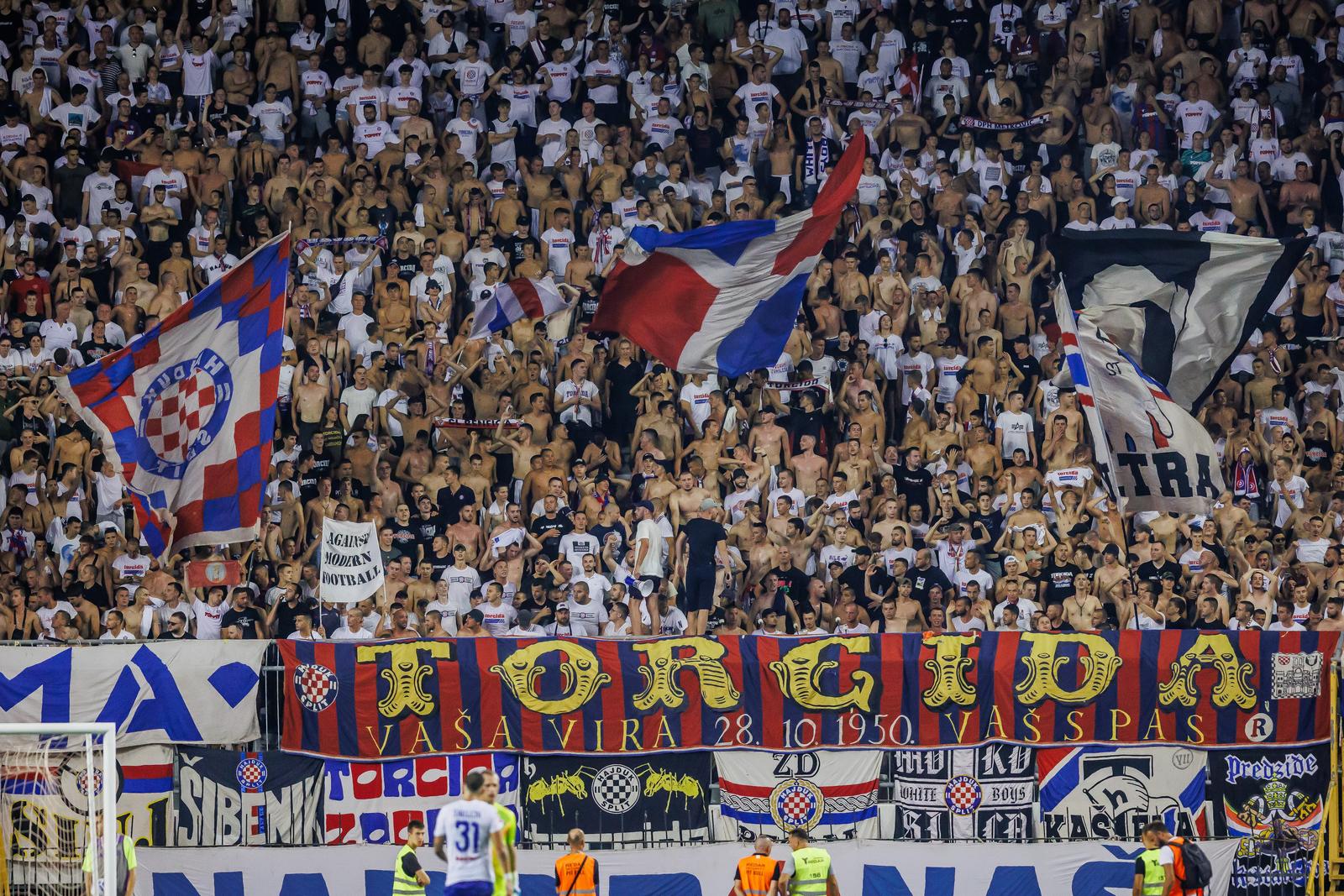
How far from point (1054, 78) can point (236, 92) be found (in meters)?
11.3

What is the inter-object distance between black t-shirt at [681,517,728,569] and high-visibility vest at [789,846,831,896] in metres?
5.06

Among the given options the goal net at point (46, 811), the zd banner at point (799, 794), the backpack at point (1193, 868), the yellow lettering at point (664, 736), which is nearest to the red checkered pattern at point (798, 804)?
the zd banner at point (799, 794)

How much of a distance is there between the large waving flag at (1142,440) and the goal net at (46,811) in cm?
904

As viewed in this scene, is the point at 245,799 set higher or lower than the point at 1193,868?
higher

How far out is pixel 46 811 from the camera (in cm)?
1792

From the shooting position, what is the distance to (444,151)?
26766mm

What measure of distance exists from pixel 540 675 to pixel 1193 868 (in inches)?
240

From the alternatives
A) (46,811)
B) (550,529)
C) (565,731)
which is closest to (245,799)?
(46,811)

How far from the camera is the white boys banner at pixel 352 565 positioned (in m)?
19.5

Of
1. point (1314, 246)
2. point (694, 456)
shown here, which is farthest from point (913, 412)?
point (1314, 246)

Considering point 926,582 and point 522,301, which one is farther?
point 522,301

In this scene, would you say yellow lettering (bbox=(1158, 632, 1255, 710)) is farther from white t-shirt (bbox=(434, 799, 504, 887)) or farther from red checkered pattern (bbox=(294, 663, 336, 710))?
white t-shirt (bbox=(434, 799, 504, 887))

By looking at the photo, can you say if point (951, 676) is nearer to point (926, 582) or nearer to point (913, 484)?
point (926, 582)

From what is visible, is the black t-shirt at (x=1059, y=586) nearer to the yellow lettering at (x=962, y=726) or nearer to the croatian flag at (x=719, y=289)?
the yellow lettering at (x=962, y=726)
